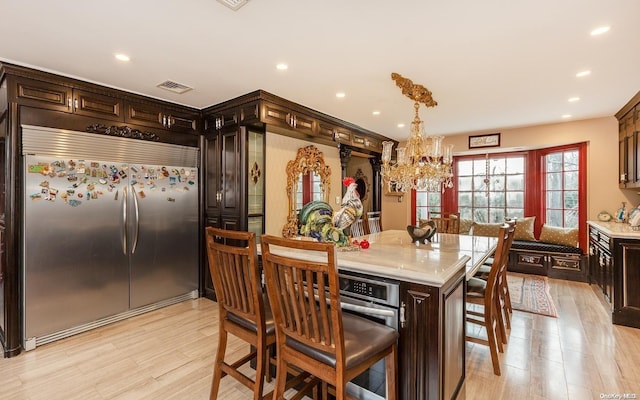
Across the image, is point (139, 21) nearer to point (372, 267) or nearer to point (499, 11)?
point (372, 267)

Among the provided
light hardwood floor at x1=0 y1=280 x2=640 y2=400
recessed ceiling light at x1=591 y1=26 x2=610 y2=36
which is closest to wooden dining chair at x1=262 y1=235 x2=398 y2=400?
light hardwood floor at x1=0 y1=280 x2=640 y2=400

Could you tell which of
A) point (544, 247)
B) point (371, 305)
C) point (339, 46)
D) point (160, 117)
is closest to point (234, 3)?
point (339, 46)

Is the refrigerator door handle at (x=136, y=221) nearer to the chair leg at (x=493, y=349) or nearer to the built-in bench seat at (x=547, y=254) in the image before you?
the chair leg at (x=493, y=349)

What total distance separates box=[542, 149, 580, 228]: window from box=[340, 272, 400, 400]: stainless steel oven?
195 inches

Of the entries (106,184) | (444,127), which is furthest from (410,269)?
(444,127)

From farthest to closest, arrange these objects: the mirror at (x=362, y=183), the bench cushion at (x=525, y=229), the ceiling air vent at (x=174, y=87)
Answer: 1. the mirror at (x=362, y=183)
2. the bench cushion at (x=525, y=229)
3. the ceiling air vent at (x=174, y=87)

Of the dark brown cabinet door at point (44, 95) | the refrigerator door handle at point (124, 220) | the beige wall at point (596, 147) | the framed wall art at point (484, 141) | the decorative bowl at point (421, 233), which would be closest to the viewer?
the dark brown cabinet door at point (44, 95)

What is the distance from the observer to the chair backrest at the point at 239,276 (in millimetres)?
1593

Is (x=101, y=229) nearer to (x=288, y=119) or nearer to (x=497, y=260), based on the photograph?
(x=288, y=119)

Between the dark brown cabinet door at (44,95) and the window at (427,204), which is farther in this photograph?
the window at (427,204)

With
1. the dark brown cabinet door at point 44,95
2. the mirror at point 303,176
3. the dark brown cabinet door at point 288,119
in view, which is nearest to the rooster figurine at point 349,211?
the dark brown cabinet door at point 288,119

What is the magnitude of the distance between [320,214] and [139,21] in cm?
174

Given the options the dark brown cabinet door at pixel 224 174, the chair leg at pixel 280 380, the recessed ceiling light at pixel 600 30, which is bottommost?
the chair leg at pixel 280 380

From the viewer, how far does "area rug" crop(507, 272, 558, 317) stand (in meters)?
3.57
